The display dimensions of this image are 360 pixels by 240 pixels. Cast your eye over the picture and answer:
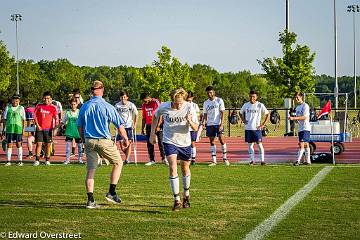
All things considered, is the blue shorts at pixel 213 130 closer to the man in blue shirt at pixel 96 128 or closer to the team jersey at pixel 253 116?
the team jersey at pixel 253 116

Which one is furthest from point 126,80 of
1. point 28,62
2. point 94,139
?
point 94,139

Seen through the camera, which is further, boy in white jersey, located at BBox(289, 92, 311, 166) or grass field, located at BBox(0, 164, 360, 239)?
boy in white jersey, located at BBox(289, 92, 311, 166)

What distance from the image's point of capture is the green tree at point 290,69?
3809 centimetres

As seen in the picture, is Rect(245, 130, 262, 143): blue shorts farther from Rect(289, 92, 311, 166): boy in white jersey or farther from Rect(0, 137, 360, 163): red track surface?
Rect(0, 137, 360, 163): red track surface

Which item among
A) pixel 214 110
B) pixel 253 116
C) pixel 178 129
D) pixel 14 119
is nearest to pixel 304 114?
pixel 253 116

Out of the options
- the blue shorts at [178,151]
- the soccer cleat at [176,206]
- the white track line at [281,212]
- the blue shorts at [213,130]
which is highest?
the blue shorts at [213,130]

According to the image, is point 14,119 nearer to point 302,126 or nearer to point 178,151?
point 302,126

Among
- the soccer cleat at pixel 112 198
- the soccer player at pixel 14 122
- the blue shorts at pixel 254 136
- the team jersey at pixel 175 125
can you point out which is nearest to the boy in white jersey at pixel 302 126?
the blue shorts at pixel 254 136

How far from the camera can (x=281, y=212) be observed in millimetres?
9016

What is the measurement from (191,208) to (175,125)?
4.35 ft

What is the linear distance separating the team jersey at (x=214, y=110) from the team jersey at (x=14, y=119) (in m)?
5.43

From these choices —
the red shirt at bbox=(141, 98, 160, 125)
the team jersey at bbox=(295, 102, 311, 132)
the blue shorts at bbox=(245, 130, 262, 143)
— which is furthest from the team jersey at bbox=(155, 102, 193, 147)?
the red shirt at bbox=(141, 98, 160, 125)

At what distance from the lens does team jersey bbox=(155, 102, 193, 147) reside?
973cm

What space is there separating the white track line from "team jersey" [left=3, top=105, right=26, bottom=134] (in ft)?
29.6
